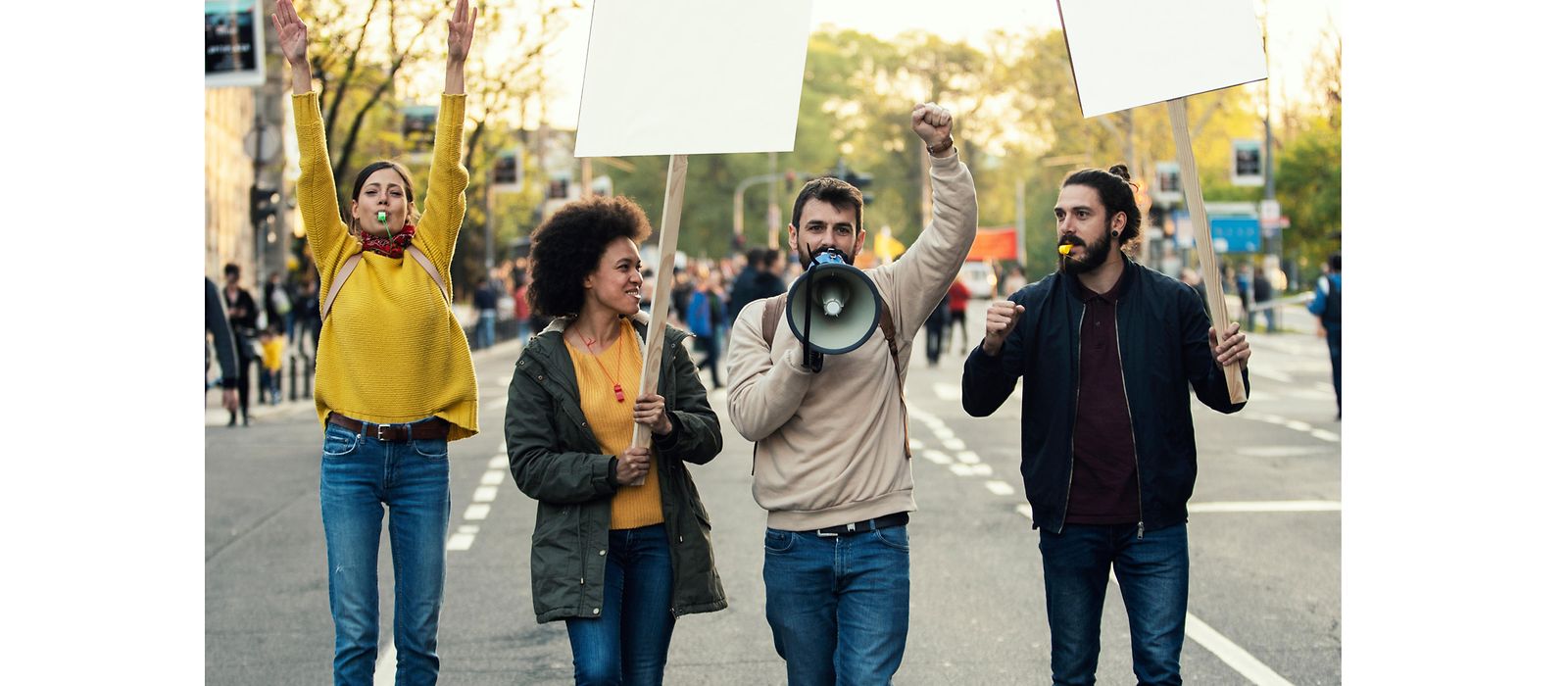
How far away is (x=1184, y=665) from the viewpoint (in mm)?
6469

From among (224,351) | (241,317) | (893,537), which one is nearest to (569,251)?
(893,537)

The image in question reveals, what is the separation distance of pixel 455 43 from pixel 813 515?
171 cm

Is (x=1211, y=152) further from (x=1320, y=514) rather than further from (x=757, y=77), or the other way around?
(x=757, y=77)

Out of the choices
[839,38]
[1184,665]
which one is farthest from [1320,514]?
[839,38]

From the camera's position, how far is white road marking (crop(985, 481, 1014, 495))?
1181cm

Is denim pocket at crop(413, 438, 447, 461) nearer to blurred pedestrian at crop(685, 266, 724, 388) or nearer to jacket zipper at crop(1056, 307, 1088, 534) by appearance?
jacket zipper at crop(1056, 307, 1088, 534)

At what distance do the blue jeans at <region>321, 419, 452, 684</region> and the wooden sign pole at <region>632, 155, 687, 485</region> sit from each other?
2.82ft

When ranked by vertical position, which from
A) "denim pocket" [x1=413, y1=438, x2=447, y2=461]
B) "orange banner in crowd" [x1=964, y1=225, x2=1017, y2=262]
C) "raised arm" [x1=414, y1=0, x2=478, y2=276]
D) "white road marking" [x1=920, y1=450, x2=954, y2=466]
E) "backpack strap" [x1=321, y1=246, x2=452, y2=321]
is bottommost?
"white road marking" [x1=920, y1=450, x2=954, y2=466]

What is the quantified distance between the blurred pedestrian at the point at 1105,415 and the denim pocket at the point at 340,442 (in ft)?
5.72

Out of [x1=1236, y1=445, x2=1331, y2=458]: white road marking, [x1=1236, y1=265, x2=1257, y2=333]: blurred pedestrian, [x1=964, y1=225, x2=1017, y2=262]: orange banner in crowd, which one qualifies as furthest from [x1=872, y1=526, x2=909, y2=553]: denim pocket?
[x1=964, y1=225, x2=1017, y2=262]: orange banner in crowd

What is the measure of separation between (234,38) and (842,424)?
15521 millimetres

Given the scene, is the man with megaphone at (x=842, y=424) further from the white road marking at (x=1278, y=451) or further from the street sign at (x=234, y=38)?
the street sign at (x=234, y=38)

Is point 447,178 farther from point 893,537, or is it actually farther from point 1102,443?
point 1102,443

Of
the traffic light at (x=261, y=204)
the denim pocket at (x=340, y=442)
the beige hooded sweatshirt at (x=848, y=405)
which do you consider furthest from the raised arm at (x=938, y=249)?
the traffic light at (x=261, y=204)
